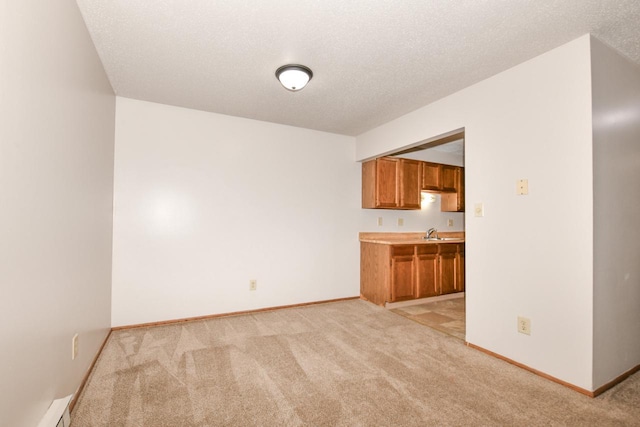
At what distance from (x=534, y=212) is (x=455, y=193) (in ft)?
10.1

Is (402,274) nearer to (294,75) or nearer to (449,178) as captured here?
(449,178)

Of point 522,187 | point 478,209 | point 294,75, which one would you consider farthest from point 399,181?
point 294,75

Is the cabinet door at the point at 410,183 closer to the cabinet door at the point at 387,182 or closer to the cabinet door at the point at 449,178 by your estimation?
the cabinet door at the point at 387,182

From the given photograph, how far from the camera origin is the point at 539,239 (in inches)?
87.8

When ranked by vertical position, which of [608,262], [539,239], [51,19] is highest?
[51,19]

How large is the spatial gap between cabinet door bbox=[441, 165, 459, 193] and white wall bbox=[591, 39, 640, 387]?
2.69 metres

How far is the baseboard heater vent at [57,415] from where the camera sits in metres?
1.38

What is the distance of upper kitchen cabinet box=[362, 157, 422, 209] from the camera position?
4387 mm

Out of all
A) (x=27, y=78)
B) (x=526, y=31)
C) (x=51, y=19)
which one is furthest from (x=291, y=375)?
(x=526, y=31)

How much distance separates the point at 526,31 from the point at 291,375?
293 cm

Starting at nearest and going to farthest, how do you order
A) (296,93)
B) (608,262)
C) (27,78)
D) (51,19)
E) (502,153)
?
(27,78), (51,19), (608,262), (502,153), (296,93)

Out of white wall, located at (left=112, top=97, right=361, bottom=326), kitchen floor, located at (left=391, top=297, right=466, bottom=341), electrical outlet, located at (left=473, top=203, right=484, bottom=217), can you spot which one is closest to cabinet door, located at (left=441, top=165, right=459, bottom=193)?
white wall, located at (left=112, top=97, right=361, bottom=326)

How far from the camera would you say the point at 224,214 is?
3.62m

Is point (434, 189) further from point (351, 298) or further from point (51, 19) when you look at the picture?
point (51, 19)
